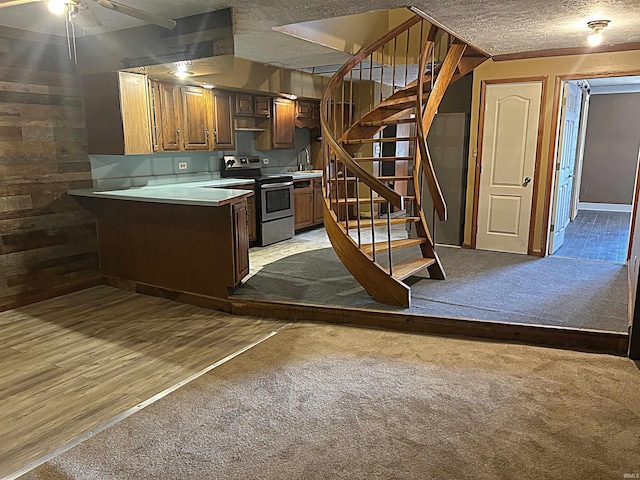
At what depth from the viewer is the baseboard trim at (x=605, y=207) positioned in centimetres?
912

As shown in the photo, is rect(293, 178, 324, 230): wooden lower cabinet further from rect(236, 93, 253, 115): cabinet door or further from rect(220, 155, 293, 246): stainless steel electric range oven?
rect(236, 93, 253, 115): cabinet door

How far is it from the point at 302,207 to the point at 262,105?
5.13ft

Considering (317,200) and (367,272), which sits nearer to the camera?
(367,272)

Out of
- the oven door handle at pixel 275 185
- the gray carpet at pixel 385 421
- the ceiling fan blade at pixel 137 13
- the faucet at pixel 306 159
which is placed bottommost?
the gray carpet at pixel 385 421

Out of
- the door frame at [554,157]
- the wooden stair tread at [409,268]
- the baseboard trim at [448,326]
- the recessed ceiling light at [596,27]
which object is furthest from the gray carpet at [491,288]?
the recessed ceiling light at [596,27]

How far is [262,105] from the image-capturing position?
6.54 m

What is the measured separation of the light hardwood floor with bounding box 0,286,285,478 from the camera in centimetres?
250

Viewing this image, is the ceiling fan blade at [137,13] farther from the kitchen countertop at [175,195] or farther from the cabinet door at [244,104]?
the cabinet door at [244,104]

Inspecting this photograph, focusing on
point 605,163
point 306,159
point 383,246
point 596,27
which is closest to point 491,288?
point 383,246

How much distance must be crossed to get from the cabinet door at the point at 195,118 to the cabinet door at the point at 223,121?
12 centimetres

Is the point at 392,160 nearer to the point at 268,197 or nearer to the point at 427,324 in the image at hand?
the point at 427,324

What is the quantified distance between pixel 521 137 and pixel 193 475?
4.90 m

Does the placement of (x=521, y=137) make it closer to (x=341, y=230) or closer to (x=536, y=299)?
(x=536, y=299)

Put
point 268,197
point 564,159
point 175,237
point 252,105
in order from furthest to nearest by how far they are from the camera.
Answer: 1. point 252,105
2. point 268,197
3. point 564,159
4. point 175,237
